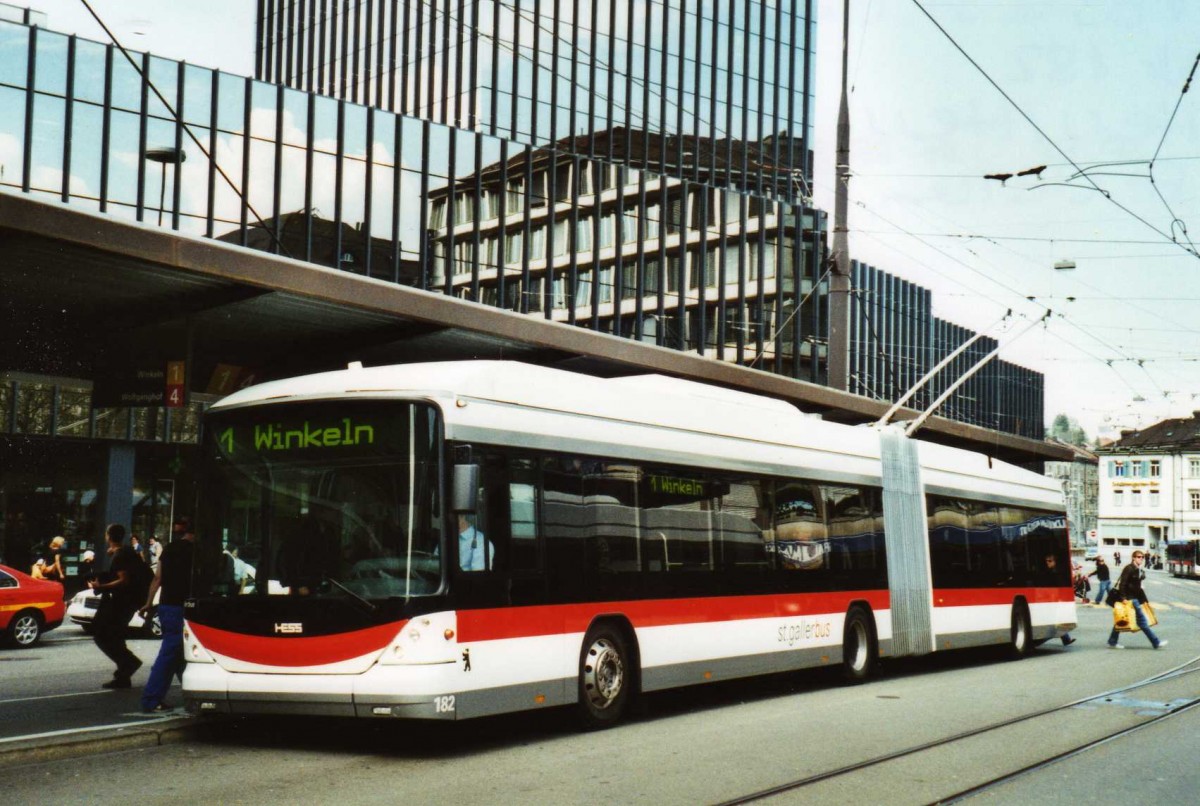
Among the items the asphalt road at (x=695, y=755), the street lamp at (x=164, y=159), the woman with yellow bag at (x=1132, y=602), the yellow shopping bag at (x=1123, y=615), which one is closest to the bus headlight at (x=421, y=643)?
the asphalt road at (x=695, y=755)

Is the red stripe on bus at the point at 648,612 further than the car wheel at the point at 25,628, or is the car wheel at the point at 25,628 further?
the car wheel at the point at 25,628

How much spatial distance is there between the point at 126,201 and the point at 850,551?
26.3m

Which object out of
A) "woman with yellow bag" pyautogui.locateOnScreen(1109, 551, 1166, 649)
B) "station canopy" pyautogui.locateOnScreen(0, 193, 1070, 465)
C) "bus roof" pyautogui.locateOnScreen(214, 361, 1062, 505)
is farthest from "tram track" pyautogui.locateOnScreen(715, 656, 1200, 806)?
"station canopy" pyautogui.locateOnScreen(0, 193, 1070, 465)

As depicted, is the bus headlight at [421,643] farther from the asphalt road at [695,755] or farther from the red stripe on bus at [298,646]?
the asphalt road at [695,755]

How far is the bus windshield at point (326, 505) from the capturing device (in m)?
9.38

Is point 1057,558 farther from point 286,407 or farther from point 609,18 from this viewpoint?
point 609,18

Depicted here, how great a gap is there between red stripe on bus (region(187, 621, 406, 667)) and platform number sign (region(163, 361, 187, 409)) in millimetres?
7292

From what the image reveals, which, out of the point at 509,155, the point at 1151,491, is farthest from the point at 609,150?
the point at 1151,491

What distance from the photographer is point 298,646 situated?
31.0 ft

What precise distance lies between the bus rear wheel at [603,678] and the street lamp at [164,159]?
28552mm

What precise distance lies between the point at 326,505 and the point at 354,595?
2.29 feet

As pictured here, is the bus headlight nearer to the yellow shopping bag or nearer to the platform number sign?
the platform number sign

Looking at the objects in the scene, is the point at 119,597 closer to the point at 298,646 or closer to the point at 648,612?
the point at 298,646

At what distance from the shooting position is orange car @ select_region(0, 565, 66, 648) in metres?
20.9
